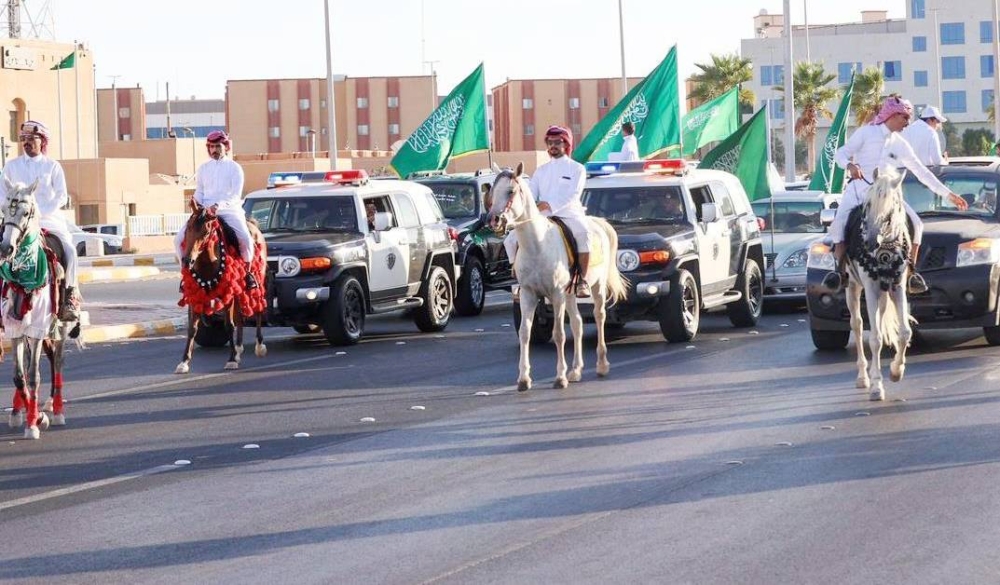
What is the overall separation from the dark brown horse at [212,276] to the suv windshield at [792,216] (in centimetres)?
928

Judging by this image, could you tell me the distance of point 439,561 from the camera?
786 centimetres

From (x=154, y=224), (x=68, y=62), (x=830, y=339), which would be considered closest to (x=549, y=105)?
(x=68, y=62)

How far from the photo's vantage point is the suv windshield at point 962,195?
17484 mm

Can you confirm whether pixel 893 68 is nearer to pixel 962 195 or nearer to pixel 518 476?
pixel 962 195

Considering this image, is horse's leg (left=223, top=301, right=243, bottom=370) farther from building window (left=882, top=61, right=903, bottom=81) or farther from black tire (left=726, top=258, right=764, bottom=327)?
building window (left=882, top=61, right=903, bottom=81)

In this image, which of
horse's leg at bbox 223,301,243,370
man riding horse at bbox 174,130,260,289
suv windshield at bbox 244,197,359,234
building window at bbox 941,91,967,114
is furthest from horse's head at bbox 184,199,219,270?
building window at bbox 941,91,967,114

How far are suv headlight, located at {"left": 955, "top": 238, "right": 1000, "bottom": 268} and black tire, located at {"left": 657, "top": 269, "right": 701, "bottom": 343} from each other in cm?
312

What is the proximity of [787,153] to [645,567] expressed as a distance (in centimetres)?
3316

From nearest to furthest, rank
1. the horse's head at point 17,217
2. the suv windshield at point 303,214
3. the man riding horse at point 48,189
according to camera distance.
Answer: the horse's head at point 17,217
the man riding horse at point 48,189
the suv windshield at point 303,214

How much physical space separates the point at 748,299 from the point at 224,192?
684cm

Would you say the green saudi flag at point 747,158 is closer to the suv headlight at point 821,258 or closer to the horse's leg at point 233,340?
the suv headlight at point 821,258

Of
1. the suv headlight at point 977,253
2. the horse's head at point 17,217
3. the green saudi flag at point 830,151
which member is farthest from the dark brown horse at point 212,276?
the green saudi flag at point 830,151

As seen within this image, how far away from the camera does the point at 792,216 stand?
24.0 metres

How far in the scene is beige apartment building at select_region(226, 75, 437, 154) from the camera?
11075cm
